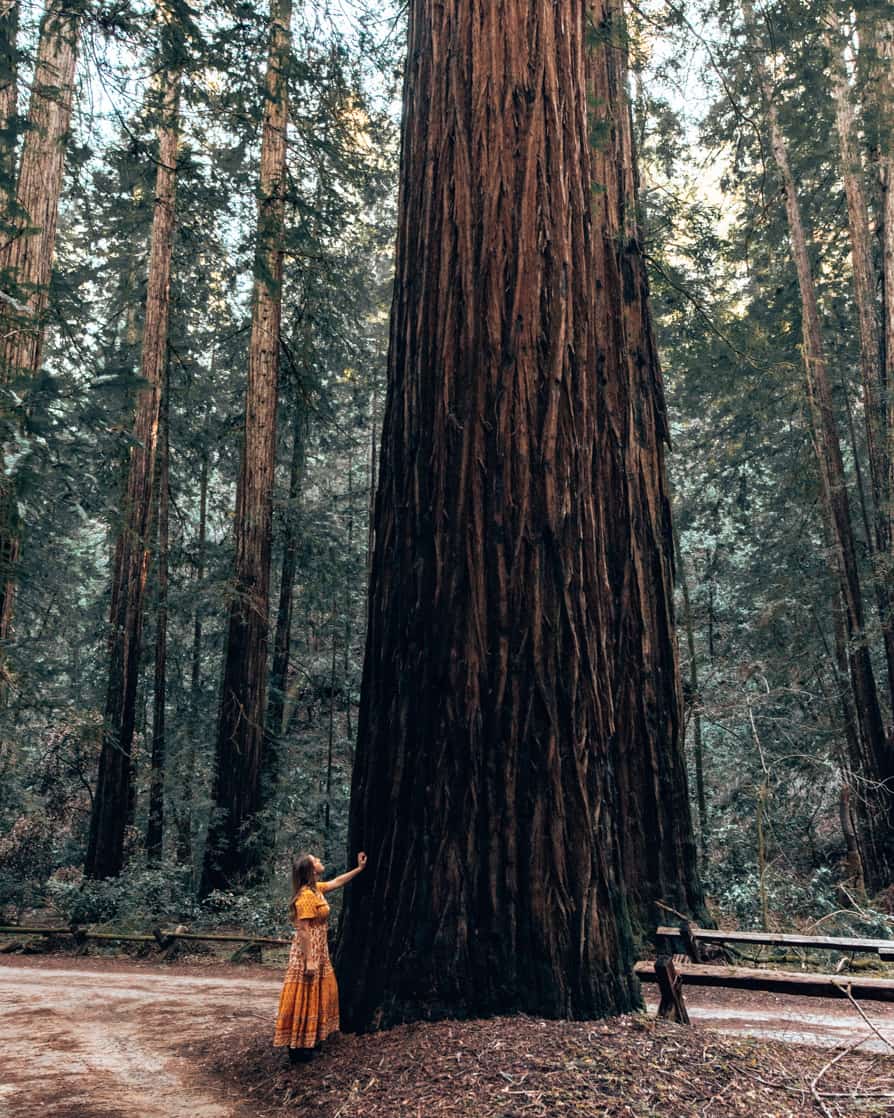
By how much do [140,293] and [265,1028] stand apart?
49.7ft

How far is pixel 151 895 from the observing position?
38.9 feet

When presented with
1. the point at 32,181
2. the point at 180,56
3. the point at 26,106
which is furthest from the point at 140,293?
the point at 180,56

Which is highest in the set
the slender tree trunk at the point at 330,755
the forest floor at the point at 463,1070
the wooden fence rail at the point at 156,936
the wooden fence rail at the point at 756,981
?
the slender tree trunk at the point at 330,755

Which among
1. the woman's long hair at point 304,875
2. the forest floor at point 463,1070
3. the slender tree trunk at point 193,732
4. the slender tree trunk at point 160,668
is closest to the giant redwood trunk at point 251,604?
the slender tree trunk at point 160,668

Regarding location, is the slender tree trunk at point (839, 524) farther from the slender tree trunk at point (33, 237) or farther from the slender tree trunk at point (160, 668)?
the slender tree trunk at point (160, 668)

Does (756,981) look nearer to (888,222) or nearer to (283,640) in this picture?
(888,222)

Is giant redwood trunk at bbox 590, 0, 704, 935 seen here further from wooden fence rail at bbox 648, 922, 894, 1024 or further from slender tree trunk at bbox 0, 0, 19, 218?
slender tree trunk at bbox 0, 0, 19, 218

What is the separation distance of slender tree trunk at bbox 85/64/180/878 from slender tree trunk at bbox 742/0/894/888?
978cm

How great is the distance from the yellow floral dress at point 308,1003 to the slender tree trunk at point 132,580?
776 centimetres

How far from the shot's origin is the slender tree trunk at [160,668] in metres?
15.8

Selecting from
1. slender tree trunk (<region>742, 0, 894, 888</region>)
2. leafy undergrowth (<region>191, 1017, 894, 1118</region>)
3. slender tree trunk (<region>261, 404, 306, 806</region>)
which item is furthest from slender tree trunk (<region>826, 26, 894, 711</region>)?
leafy undergrowth (<region>191, 1017, 894, 1118</region>)

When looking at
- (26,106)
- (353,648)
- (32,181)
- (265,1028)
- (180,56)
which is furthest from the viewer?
(353,648)

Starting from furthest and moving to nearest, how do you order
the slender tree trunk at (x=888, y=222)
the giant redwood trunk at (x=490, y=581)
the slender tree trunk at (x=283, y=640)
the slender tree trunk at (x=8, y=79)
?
1. the slender tree trunk at (x=283, y=640)
2. the slender tree trunk at (x=888, y=222)
3. the slender tree trunk at (x=8, y=79)
4. the giant redwood trunk at (x=490, y=581)

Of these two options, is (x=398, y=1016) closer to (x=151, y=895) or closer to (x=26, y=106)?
(x=151, y=895)
